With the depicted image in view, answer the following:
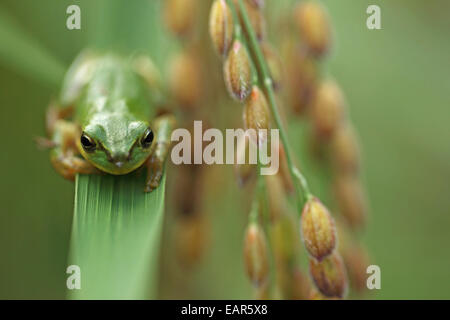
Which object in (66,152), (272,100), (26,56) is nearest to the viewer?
(272,100)

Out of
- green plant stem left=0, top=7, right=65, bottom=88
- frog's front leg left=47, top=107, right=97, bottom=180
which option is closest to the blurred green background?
green plant stem left=0, top=7, right=65, bottom=88

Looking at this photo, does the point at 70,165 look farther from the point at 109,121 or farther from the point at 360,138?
the point at 360,138

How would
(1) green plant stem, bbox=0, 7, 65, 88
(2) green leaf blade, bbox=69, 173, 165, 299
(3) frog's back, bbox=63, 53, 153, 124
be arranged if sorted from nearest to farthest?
(2) green leaf blade, bbox=69, 173, 165, 299
(3) frog's back, bbox=63, 53, 153, 124
(1) green plant stem, bbox=0, 7, 65, 88

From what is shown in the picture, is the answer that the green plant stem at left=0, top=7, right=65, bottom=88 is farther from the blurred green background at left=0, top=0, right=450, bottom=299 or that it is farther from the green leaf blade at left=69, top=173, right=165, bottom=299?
the green leaf blade at left=69, top=173, right=165, bottom=299

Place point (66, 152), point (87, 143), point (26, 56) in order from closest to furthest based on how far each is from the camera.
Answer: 1. point (87, 143)
2. point (66, 152)
3. point (26, 56)

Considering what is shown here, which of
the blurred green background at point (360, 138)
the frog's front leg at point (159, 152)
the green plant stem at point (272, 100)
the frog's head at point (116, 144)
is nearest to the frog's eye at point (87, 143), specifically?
the frog's head at point (116, 144)

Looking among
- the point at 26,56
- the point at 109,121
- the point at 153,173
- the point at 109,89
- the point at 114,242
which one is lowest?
the point at 114,242

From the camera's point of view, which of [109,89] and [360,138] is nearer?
[109,89]

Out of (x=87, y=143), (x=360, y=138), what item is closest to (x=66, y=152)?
(x=87, y=143)

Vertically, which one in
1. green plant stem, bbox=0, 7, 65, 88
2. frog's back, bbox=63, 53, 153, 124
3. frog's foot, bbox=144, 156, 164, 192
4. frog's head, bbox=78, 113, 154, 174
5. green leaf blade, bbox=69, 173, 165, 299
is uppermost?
green plant stem, bbox=0, 7, 65, 88
